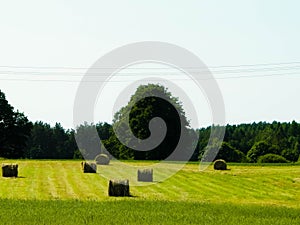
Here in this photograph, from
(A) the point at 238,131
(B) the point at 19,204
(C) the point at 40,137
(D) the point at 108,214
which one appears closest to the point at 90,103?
(B) the point at 19,204

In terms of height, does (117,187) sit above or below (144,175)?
below

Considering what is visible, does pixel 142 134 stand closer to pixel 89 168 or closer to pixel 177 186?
pixel 89 168

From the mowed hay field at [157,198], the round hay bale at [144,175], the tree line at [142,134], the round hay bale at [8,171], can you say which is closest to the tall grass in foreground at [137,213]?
the mowed hay field at [157,198]

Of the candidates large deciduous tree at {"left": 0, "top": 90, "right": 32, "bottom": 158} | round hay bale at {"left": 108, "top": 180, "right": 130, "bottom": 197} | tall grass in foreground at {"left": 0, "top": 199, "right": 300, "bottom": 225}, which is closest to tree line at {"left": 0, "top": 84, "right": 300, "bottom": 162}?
large deciduous tree at {"left": 0, "top": 90, "right": 32, "bottom": 158}

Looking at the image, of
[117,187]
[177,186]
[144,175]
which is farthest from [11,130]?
[117,187]

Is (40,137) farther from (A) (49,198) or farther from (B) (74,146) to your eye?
(A) (49,198)

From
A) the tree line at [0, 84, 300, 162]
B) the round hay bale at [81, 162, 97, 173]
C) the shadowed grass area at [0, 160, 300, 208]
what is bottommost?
the shadowed grass area at [0, 160, 300, 208]

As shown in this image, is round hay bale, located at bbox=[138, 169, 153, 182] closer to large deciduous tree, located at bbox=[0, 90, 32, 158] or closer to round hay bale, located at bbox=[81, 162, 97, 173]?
round hay bale, located at bbox=[81, 162, 97, 173]

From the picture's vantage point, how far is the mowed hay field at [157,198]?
1861cm

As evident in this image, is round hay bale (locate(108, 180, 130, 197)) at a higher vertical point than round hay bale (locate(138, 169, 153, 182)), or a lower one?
lower

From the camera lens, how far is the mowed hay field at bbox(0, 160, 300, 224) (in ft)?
61.1

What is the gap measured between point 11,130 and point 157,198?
59.0m

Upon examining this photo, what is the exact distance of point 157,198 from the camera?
25875 millimetres

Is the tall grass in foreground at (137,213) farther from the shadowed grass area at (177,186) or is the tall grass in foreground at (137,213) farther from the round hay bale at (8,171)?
the round hay bale at (8,171)
